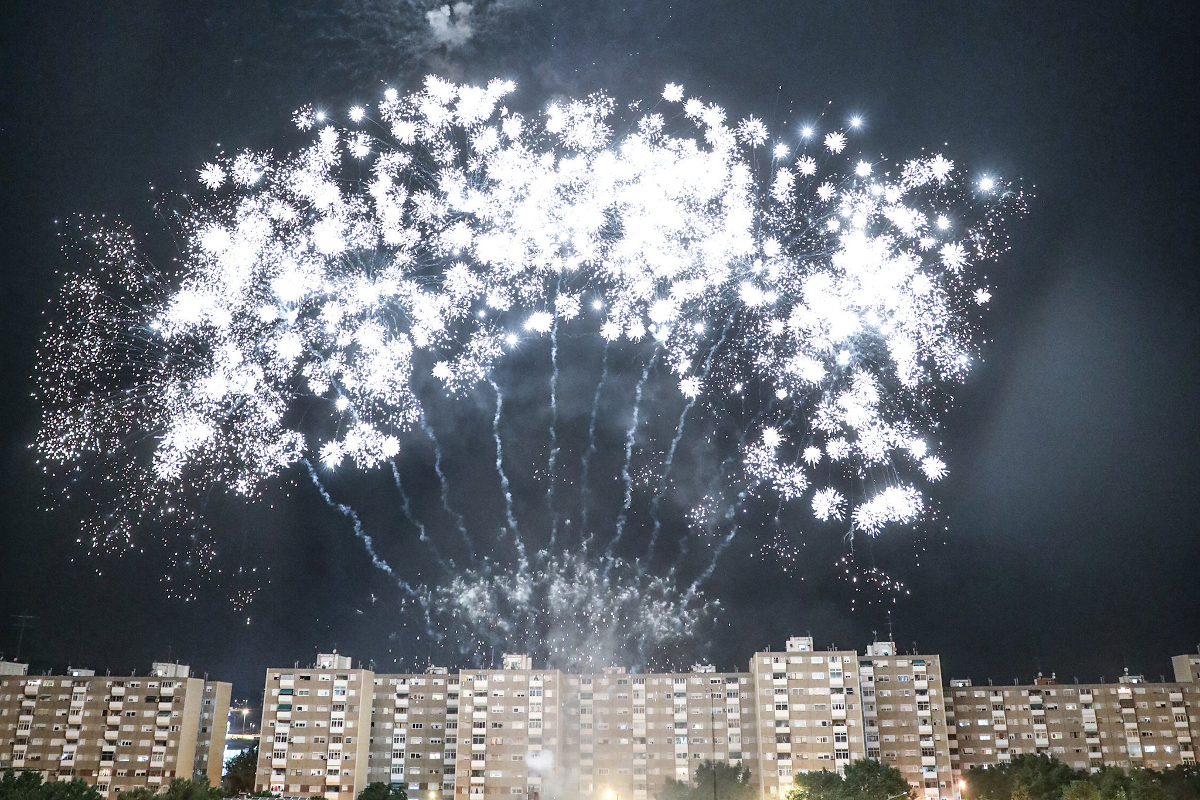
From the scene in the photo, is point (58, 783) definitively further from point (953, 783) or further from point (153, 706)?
point (953, 783)

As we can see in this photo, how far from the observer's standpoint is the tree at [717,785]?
242ft

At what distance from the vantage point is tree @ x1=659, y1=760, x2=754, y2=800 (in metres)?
73.8

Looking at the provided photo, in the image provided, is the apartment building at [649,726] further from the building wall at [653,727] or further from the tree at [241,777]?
the tree at [241,777]

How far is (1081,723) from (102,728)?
95.0 m

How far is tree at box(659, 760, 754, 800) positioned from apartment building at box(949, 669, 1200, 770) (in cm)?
2768

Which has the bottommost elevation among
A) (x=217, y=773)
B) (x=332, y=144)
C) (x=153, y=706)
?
(x=217, y=773)

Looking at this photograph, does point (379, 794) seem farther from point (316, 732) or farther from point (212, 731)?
point (212, 731)

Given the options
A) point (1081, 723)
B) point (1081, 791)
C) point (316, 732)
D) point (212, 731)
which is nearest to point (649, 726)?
point (316, 732)

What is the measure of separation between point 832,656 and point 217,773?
2413 inches

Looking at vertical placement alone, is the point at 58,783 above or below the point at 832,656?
below

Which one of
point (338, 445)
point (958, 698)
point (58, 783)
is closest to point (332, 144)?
point (338, 445)

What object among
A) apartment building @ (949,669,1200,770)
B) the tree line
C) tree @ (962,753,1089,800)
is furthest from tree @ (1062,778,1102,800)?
apartment building @ (949,669,1200,770)

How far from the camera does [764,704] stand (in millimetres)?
80625

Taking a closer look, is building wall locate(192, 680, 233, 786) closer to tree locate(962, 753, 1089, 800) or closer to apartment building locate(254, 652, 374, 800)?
apartment building locate(254, 652, 374, 800)
